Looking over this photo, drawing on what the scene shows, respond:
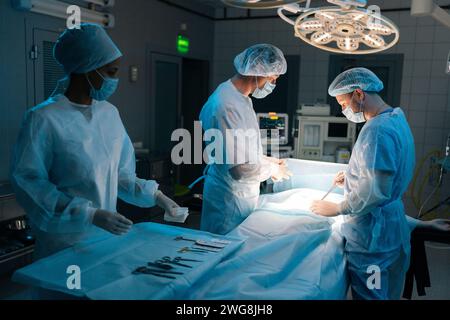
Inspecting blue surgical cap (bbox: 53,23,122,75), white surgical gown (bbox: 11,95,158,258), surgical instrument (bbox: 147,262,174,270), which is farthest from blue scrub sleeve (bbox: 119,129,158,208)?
surgical instrument (bbox: 147,262,174,270)

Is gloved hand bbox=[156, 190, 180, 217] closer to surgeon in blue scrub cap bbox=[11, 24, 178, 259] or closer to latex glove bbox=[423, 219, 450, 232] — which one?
surgeon in blue scrub cap bbox=[11, 24, 178, 259]

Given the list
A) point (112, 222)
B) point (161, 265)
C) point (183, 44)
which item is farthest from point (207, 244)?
point (183, 44)

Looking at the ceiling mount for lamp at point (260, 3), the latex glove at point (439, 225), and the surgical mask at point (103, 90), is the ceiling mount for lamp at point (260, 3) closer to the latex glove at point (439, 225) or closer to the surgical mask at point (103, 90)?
the surgical mask at point (103, 90)

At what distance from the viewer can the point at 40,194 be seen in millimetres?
1444

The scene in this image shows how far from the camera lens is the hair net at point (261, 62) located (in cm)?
241

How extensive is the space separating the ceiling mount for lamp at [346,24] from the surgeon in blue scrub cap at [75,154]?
993 mm

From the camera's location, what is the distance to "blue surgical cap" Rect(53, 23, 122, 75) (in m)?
1.63

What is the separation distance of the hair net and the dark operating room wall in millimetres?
1811

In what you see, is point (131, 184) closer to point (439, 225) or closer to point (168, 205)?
point (168, 205)

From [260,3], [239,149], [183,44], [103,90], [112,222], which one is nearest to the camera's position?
[112,222]

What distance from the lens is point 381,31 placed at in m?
2.19

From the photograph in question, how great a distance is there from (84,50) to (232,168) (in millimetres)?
1030

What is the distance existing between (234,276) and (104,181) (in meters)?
0.67
